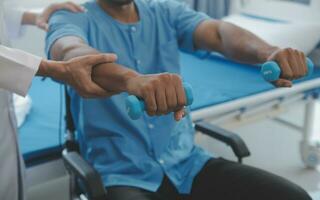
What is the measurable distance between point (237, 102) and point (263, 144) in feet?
3.61

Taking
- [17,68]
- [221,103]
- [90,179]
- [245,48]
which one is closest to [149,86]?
[17,68]

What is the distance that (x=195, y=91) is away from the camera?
2.16 metres

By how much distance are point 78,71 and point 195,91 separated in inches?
47.9

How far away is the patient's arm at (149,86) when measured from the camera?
0.87 m

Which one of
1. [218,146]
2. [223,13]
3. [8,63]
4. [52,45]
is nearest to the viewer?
[8,63]

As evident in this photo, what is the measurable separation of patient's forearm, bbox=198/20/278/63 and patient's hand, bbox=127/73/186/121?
0.51 m

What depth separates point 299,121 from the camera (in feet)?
10.7

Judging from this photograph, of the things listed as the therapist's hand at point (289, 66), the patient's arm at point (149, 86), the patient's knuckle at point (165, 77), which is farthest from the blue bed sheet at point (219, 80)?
the patient's knuckle at point (165, 77)

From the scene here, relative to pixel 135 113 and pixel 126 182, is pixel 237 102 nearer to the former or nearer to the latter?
pixel 126 182

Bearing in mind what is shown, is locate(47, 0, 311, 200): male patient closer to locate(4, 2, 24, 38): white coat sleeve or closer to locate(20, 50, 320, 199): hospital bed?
locate(20, 50, 320, 199): hospital bed

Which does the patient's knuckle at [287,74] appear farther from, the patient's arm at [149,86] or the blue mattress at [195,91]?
the blue mattress at [195,91]

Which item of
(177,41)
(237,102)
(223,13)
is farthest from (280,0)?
(177,41)

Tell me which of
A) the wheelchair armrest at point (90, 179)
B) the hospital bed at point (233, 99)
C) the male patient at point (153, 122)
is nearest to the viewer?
the wheelchair armrest at point (90, 179)

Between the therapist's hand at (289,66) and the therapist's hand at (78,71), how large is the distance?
0.43 m
